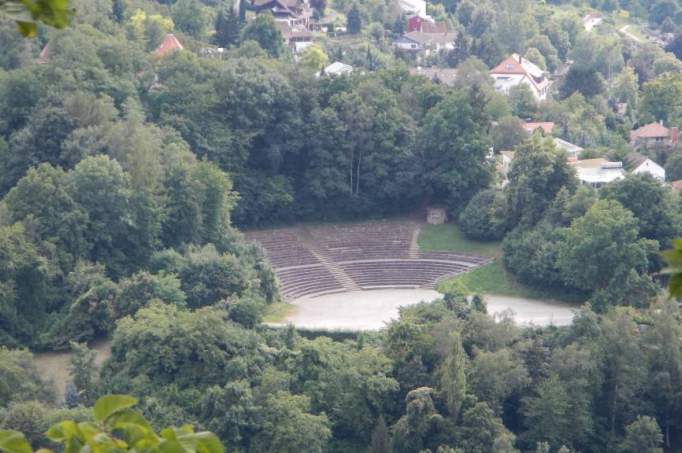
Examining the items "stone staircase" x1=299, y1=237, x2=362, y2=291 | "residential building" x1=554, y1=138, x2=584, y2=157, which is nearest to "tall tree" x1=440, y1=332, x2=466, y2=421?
"stone staircase" x1=299, y1=237, x2=362, y2=291

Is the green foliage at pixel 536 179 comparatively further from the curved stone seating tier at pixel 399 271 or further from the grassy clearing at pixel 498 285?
the curved stone seating tier at pixel 399 271

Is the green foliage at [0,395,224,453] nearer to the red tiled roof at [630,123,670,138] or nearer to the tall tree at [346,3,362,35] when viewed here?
the red tiled roof at [630,123,670,138]

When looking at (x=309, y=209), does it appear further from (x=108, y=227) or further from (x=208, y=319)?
(x=208, y=319)

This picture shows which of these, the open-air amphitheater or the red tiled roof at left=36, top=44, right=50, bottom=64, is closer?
the open-air amphitheater

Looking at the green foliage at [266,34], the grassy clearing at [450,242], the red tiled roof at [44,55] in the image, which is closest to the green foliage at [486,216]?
the grassy clearing at [450,242]

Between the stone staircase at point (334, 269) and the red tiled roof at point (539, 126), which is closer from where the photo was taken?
the stone staircase at point (334, 269)

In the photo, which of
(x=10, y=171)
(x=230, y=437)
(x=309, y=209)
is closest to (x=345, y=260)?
(x=309, y=209)
